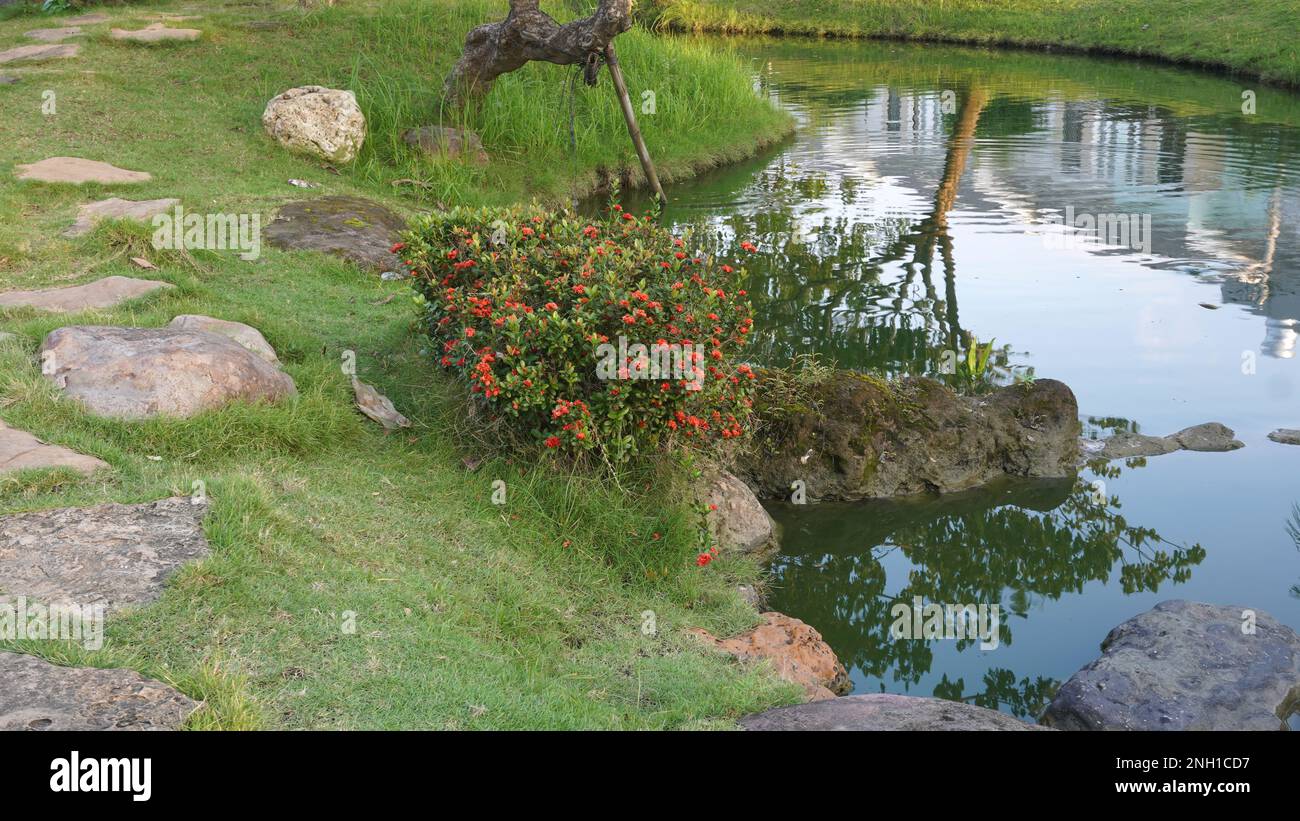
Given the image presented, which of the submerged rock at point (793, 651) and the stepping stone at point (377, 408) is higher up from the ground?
the stepping stone at point (377, 408)

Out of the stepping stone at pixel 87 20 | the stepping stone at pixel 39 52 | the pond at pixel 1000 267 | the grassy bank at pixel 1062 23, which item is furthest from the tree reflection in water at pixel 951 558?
the grassy bank at pixel 1062 23

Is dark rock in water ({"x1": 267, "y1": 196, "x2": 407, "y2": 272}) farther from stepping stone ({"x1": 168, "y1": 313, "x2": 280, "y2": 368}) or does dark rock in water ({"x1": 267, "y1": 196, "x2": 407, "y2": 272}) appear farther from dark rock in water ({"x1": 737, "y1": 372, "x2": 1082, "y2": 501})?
dark rock in water ({"x1": 737, "y1": 372, "x2": 1082, "y2": 501})

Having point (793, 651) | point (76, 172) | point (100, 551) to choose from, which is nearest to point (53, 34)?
point (76, 172)

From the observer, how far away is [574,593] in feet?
17.7

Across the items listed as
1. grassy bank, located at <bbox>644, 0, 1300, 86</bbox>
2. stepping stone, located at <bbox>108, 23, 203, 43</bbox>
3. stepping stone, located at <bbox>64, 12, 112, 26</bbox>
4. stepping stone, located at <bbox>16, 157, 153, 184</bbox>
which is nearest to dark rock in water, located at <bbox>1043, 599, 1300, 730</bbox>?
stepping stone, located at <bbox>16, 157, 153, 184</bbox>

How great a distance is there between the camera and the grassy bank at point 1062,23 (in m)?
24.4

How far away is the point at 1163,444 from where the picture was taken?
800cm

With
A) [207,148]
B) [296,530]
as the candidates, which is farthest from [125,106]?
[296,530]

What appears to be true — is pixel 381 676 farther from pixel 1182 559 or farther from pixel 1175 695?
pixel 1182 559

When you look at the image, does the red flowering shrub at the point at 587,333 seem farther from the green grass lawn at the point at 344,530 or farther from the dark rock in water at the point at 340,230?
the dark rock in water at the point at 340,230

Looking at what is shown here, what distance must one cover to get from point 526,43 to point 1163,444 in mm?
7577

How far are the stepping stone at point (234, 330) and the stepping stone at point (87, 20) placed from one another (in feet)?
32.9

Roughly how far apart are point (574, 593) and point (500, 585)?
1.55 ft

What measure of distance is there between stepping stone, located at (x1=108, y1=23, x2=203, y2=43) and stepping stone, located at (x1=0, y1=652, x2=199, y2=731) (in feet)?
40.1
